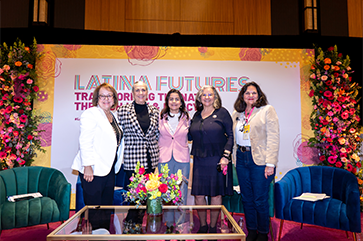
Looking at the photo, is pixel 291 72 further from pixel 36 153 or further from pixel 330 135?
pixel 36 153

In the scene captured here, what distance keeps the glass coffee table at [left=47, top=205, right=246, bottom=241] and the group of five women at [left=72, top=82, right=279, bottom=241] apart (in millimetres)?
397

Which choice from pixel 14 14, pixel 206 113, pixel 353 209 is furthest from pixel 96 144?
pixel 14 14

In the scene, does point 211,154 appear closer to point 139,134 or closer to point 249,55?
point 139,134

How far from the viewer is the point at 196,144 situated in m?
2.70

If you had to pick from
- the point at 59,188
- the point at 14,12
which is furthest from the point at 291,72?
the point at 14,12

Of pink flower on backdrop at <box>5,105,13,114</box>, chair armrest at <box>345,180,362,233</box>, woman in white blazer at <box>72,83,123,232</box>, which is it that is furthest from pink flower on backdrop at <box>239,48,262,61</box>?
pink flower on backdrop at <box>5,105,13,114</box>

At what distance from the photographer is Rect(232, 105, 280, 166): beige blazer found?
2506 millimetres

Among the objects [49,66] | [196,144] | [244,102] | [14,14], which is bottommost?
[196,144]

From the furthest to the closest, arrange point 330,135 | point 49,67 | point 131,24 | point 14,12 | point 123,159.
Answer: point 131,24
point 14,12
point 49,67
point 330,135
point 123,159

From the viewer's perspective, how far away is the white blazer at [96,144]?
7.56 feet

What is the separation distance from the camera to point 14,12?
4.57m

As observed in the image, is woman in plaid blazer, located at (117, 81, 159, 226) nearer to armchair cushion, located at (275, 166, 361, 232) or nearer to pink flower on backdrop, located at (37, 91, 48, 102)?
armchair cushion, located at (275, 166, 361, 232)

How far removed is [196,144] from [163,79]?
181cm

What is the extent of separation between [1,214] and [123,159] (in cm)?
132
